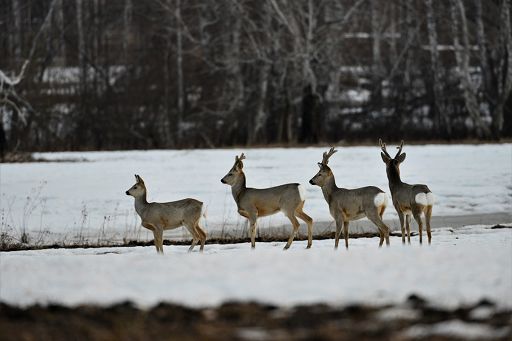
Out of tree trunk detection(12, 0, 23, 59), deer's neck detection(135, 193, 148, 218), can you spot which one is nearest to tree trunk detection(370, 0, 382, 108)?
tree trunk detection(12, 0, 23, 59)

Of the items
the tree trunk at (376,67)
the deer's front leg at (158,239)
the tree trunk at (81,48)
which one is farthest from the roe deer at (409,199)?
the tree trunk at (81,48)

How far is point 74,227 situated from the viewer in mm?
18234

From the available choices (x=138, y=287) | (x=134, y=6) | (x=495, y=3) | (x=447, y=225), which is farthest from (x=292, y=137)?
(x=138, y=287)

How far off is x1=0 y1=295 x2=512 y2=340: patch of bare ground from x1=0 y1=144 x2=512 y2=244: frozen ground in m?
8.45

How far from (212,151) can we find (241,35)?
1373 cm

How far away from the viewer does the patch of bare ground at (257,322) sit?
24.3 ft

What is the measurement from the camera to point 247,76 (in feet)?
152

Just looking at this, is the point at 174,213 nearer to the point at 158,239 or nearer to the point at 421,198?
the point at 158,239

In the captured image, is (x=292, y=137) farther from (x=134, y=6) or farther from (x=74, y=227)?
(x=74, y=227)

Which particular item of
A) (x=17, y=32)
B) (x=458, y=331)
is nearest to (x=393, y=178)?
(x=458, y=331)

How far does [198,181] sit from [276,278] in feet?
49.6

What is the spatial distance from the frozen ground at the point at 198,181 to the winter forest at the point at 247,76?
755 centimetres

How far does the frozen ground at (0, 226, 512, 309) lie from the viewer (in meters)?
8.68

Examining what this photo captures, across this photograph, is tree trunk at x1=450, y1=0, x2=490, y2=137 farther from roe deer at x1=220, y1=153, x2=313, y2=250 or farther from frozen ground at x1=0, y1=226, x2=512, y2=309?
frozen ground at x1=0, y1=226, x2=512, y2=309
